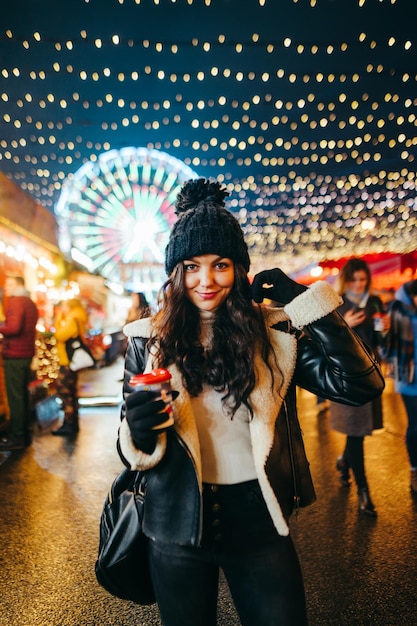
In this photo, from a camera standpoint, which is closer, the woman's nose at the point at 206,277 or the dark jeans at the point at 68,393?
the woman's nose at the point at 206,277

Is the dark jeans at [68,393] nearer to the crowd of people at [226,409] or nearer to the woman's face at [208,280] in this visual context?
the crowd of people at [226,409]

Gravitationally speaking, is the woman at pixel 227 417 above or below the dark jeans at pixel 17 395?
above

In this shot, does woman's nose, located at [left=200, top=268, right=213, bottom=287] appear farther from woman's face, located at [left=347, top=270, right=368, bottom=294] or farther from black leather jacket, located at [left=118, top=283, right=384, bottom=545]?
woman's face, located at [left=347, top=270, right=368, bottom=294]

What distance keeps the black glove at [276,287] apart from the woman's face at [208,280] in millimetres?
106

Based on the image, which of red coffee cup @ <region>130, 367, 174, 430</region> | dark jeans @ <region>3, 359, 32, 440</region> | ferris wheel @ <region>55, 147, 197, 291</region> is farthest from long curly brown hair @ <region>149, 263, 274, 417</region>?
ferris wheel @ <region>55, 147, 197, 291</region>

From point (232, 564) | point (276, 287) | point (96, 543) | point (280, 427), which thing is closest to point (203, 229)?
point (276, 287)

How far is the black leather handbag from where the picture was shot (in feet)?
4.86

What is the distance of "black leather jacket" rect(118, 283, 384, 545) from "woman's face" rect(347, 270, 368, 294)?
2.64m

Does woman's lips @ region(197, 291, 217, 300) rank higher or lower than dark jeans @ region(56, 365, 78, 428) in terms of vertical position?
higher

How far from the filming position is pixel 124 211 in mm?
13812

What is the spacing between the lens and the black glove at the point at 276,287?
148 centimetres

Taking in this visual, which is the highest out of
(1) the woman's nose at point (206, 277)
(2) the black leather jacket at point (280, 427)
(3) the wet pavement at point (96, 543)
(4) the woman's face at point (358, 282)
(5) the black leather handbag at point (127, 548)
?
(4) the woman's face at point (358, 282)

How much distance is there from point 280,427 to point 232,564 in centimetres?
44

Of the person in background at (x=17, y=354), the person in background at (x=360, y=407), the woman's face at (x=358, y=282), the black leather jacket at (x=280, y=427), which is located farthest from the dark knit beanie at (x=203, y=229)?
the person in background at (x=17, y=354)
